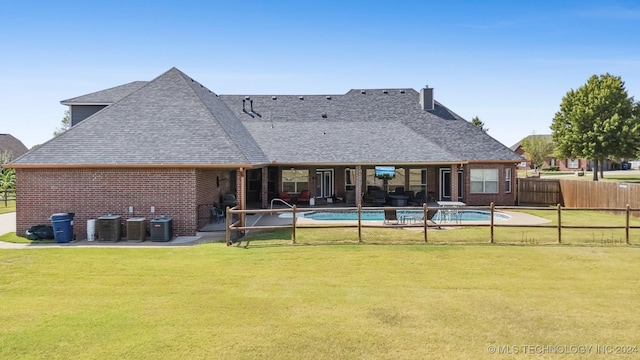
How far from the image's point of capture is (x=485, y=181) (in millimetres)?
25562

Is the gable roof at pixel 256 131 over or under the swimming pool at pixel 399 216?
over

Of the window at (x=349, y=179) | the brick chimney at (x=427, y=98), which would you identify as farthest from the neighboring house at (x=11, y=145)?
the brick chimney at (x=427, y=98)

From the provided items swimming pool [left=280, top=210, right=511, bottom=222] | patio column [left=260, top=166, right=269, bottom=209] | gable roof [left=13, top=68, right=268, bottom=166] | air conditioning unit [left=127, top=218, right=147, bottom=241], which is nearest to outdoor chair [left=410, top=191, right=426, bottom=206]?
swimming pool [left=280, top=210, right=511, bottom=222]

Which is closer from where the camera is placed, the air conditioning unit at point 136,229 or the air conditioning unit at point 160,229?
the air conditioning unit at point 160,229

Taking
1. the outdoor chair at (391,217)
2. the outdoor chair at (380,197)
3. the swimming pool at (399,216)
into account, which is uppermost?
the outdoor chair at (380,197)

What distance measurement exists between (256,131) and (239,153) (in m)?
11.5

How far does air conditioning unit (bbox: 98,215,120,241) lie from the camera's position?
47.3 feet

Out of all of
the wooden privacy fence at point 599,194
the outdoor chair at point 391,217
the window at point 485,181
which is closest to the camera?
the outdoor chair at point 391,217

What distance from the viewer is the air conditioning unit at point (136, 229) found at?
568 inches

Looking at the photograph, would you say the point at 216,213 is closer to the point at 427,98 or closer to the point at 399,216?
the point at 399,216

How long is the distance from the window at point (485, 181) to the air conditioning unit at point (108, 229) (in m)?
19.7

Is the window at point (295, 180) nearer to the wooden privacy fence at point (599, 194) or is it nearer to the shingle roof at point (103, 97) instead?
the shingle roof at point (103, 97)

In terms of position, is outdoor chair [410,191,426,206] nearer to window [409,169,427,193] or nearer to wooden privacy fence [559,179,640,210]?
window [409,169,427,193]

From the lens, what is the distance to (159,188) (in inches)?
606
